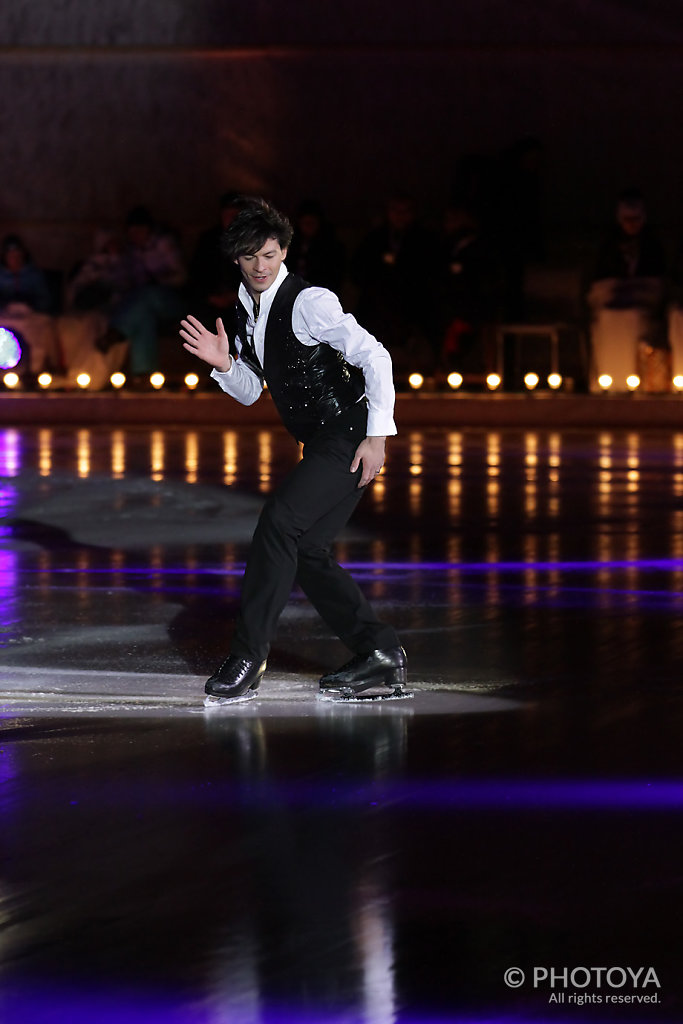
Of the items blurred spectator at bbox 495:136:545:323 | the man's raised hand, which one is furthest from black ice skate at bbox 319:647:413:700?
blurred spectator at bbox 495:136:545:323

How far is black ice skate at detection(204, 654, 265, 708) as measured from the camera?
5535 millimetres

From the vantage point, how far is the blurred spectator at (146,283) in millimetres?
17312

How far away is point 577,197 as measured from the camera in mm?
19766

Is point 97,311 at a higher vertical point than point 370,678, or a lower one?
higher

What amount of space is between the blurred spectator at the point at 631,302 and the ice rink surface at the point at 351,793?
773 cm

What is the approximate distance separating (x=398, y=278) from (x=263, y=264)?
11.4 meters

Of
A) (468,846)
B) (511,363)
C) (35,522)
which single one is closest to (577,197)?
(511,363)

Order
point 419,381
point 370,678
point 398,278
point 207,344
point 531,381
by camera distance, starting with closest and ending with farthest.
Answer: point 207,344, point 370,678, point 398,278, point 419,381, point 531,381

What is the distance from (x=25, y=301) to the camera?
57.6 feet

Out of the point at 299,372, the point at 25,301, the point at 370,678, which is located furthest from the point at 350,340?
the point at 25,301

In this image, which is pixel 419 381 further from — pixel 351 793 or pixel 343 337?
pixel 351 793

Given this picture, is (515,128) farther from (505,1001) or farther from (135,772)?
(505,1001)

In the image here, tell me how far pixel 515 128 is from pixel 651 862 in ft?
53.8

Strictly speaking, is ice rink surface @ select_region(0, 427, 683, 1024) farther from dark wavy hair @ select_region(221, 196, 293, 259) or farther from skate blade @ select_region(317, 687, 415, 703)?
dark wavy hair @ select_region(221, 196, 293, 259)
